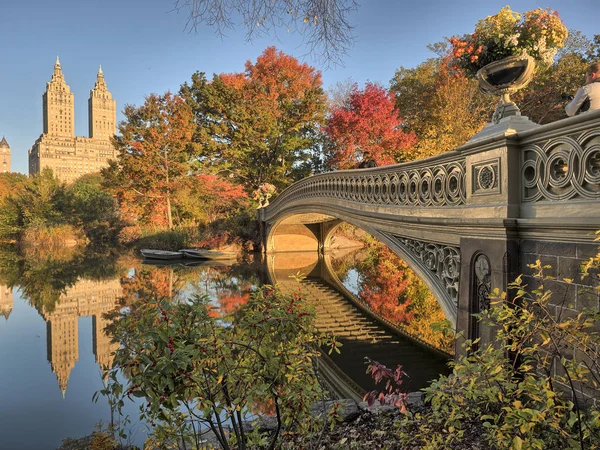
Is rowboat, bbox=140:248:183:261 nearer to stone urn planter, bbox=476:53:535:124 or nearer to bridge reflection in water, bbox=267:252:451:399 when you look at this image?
bridge reflection in water, bbox=267:252:451:399

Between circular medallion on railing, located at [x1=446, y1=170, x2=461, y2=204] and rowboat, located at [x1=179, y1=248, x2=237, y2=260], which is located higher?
circular medallion on railing, located at [x1=446, y1=170, x2=461, y2=204]

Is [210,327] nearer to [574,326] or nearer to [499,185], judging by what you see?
[574,326]

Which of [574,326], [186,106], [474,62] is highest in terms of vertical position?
[186,106]

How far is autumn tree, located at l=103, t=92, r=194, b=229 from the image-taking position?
2212 cm

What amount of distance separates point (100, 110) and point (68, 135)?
980 cm

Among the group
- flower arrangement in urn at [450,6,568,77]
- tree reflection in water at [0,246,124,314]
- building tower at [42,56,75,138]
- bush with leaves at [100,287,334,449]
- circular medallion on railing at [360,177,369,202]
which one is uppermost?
building tower at [42,56,75,138]

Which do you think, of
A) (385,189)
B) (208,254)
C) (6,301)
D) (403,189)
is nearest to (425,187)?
(403,189)

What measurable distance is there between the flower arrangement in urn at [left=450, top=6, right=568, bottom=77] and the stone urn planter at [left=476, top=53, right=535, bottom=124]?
6 cm

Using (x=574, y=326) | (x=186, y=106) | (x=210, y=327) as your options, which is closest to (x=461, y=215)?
(x=574, y=326)

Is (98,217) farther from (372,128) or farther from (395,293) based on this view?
(395,293)

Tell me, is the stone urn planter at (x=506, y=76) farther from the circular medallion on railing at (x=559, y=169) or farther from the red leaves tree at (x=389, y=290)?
the red leaves tree at (x=389, y=290)

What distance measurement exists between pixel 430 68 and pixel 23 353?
1988cm

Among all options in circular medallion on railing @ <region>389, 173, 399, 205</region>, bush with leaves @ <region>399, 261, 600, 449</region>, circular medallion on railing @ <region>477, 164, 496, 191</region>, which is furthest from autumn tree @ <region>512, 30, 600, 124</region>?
bush with leaves @ <region>399, 261, 600, 449</region>

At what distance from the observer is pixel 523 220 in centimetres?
323
